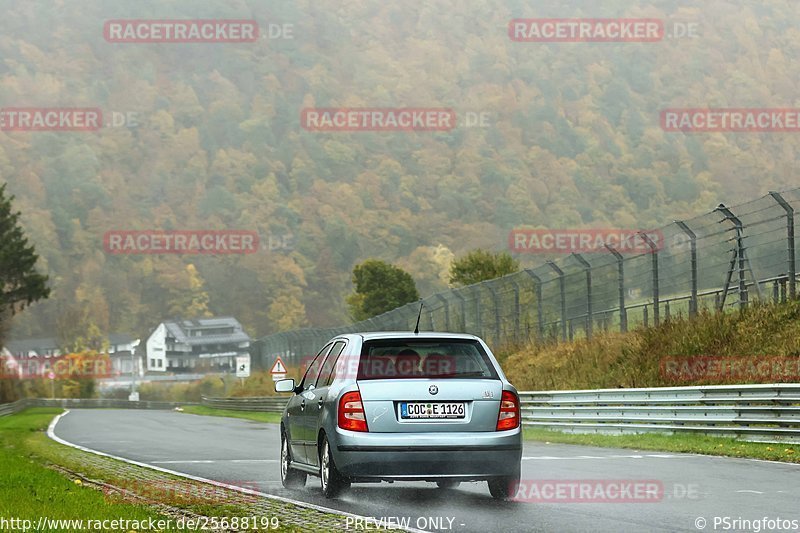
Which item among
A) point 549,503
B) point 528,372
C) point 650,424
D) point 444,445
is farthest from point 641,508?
point 528,372

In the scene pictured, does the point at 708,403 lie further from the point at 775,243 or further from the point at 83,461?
the point at 83,461

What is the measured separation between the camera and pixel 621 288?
27672 millimetres

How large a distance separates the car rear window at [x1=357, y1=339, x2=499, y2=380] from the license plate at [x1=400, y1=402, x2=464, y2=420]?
32cm

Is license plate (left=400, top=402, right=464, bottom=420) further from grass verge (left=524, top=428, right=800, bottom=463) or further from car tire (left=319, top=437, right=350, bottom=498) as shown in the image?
grass verge (left=524, top=428, right=800, bottom=463)

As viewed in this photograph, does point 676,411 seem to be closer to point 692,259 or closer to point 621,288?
point 692,259

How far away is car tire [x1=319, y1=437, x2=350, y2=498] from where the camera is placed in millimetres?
11336

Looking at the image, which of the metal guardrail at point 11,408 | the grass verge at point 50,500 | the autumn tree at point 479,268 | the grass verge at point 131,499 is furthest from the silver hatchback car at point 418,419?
the autumn tree at point 479,268

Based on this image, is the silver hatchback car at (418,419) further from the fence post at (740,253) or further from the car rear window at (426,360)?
the fence post at (740,253)

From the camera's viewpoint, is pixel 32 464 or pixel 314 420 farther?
pixel 32 464

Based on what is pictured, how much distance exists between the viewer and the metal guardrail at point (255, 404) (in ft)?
160

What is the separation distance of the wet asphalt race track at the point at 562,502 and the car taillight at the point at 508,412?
69 cm

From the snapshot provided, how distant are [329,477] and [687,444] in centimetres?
944

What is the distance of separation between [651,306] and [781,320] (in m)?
4.48

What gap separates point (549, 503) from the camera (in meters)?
11.1
